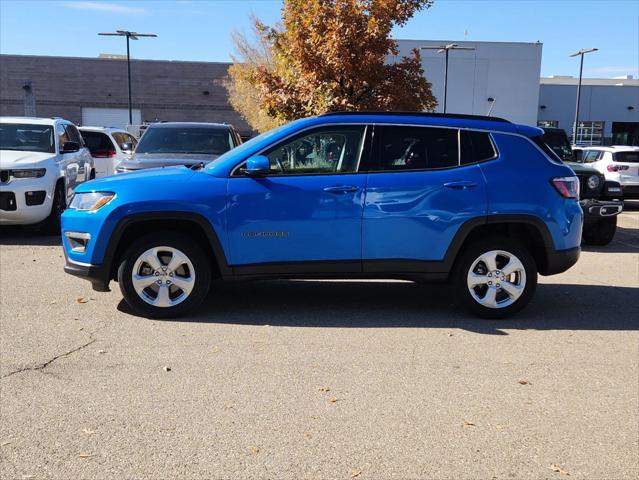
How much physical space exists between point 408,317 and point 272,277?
1385mm

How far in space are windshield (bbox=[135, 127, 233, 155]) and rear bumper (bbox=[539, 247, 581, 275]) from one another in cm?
610

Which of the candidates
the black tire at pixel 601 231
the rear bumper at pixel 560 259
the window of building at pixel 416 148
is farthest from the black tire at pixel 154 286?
the black tire at pixel 601 231

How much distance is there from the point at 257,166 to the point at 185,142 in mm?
5508

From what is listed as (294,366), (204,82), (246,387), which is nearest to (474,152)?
(294,366)

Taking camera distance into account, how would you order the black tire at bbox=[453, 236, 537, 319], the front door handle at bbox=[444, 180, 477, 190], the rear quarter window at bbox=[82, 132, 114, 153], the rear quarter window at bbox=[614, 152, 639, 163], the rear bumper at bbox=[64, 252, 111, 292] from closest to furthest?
the rear bumper at bbox=[64, 252, 111, 292], the front door handle at bbox=[444, 180, 477, 190], the black tire at bbox=[453, 236, 537, 319], the rear quarter window at bbox=[82, 132, 114, 153], the rear quarter window at bbox=[614, 152, 639, 163]

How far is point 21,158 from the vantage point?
393 inches

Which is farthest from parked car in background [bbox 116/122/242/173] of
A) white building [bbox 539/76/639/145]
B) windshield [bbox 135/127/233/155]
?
white building [bbox 539/76/639/145]

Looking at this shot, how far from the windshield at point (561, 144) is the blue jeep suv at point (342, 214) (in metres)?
9.41

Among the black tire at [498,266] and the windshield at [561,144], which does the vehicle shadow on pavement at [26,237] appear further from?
the windshield at [561,144]

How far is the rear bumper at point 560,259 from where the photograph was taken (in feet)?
19.8

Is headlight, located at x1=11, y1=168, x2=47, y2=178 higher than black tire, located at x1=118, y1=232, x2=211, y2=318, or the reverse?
headlight, located at x1=11, y1=168, x2=47, y2=178

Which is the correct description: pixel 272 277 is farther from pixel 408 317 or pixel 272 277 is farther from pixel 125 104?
pixel 125 104

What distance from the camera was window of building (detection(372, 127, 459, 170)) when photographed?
5.87 meters

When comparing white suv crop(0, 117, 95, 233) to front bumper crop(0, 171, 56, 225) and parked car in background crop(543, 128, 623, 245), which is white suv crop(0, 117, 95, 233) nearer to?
front bumper crop(0, 171, 56, 225)
